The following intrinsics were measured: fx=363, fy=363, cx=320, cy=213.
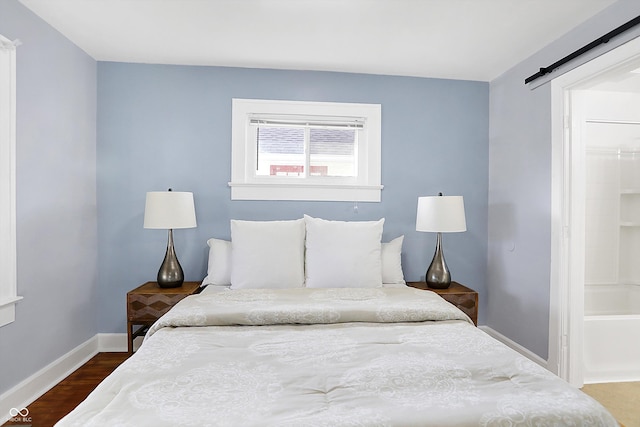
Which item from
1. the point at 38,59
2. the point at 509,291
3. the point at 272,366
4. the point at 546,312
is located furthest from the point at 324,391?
the point at 38,59

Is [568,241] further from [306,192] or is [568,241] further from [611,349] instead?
[306,192]

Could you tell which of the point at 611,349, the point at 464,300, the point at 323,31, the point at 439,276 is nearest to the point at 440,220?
the point at 439,276

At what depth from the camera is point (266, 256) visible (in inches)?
102

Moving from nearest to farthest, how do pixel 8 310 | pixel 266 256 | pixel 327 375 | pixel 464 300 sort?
pixel 327 375 < pixel 8 310 < pixel 266 256 < pixel 464 300

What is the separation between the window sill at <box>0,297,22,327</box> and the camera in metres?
2.01

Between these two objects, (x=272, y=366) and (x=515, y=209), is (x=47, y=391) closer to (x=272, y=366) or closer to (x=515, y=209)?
(x=272, y=366)

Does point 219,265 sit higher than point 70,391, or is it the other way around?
point 219,265

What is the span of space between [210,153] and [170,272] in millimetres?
1051

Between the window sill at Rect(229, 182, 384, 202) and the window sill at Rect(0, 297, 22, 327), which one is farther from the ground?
the window sill at Rect(229, 182, 384, 202)

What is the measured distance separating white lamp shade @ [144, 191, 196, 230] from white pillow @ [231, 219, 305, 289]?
407 millimetres

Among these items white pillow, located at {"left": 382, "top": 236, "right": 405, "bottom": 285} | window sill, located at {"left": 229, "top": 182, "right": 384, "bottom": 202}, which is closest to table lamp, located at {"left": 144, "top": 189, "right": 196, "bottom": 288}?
window sill, located at {"left": 229, "top": 182, "right": 384, "bottom": 202}

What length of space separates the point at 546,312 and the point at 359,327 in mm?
1680

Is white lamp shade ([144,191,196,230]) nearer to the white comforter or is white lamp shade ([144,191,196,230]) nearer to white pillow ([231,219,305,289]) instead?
white pillow ([231,219,305,289])

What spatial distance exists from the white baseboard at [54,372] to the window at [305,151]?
163cm
